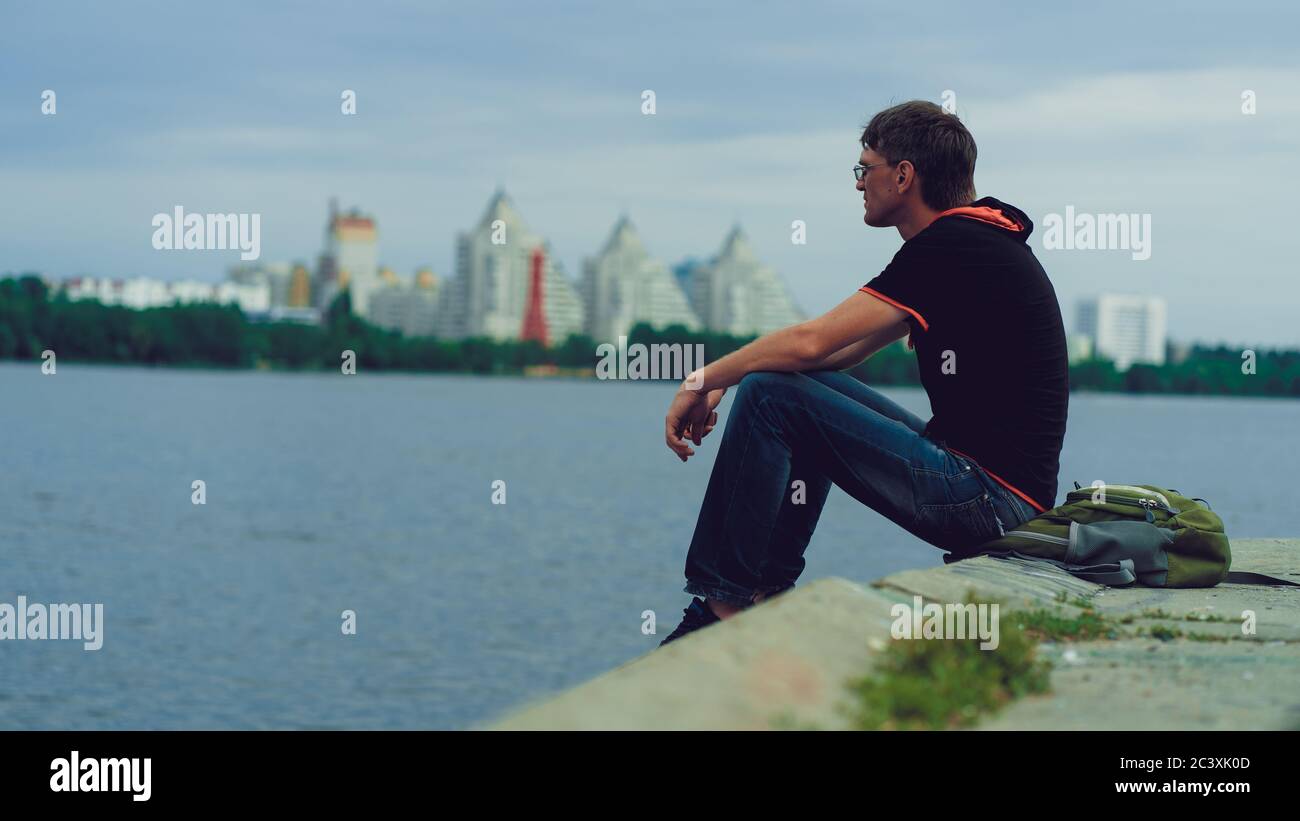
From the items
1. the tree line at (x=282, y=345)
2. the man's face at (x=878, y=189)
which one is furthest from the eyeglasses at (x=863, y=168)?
the tree line at (x=282, y=345)

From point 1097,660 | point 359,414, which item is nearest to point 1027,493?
point 1097,660

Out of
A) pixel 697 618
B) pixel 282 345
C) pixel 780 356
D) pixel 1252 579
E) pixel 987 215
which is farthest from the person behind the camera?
pixel 282 345

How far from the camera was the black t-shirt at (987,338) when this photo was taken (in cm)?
501

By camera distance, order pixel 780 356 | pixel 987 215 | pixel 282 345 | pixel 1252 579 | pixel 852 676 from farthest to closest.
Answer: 1. pixel 282 345
2. pixel 1252 579
3. pixel 987 215
4. pixel 780 356
5. pixel 852 676

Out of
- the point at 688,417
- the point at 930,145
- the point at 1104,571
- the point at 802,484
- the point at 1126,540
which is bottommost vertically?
the point at 1104,571

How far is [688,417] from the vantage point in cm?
546

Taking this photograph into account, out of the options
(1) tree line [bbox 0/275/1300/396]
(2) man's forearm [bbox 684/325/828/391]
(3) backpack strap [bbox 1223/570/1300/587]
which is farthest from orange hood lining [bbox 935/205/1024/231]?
(1) tree line [bbox 0/275/1300/396]

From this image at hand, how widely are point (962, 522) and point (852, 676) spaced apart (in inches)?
72.7

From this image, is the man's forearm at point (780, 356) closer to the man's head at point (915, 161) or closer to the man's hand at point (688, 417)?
the man's hand at point (688, 417)

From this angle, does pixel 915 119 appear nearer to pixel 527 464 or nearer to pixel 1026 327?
pixel 1026 327

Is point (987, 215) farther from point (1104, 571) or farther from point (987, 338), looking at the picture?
point (1104, 571)

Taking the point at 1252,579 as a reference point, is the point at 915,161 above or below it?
above

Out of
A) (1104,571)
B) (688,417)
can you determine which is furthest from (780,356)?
(1104,571)

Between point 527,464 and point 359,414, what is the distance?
4217 centimetres
